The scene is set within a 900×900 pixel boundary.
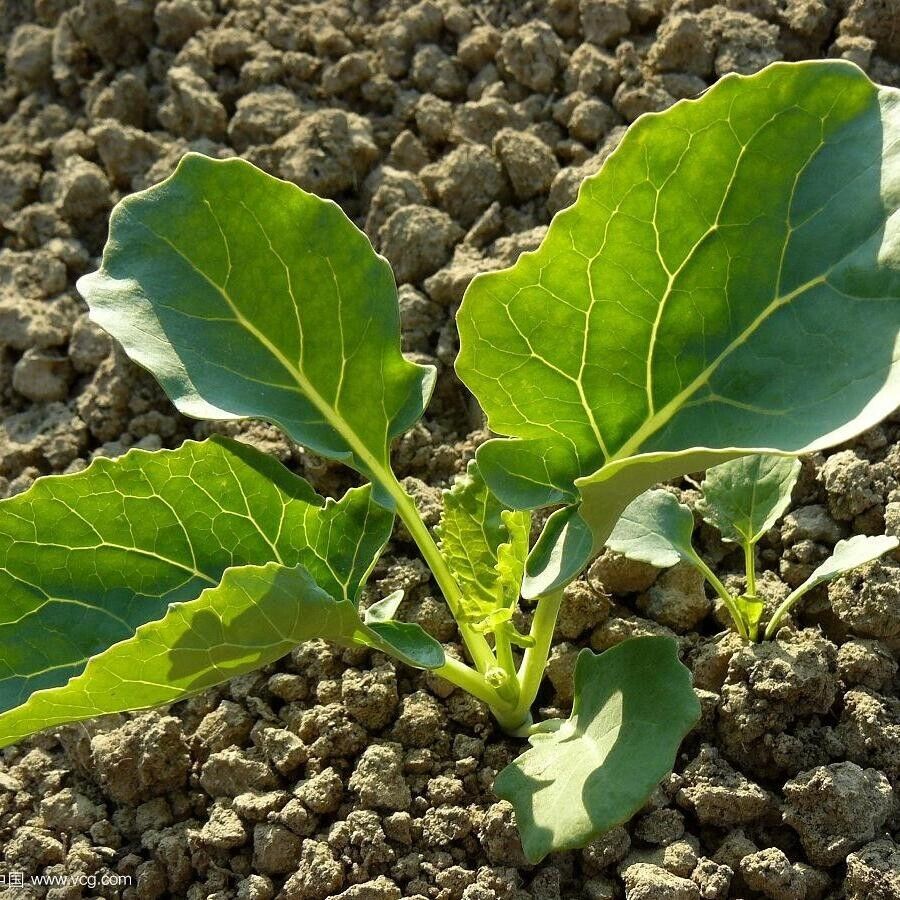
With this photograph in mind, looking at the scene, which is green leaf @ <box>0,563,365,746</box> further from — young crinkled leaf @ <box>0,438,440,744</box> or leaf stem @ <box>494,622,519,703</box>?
leaf stem @ <box>494,622,519,703</box>

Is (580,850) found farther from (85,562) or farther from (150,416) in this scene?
(150,416)

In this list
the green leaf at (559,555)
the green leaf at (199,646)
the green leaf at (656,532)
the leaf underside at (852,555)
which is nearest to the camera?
the green leaf at (199,646)

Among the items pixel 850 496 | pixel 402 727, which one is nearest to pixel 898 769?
pixel 850 496

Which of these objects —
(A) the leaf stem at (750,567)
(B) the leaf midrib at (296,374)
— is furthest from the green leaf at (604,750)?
(B) the leaf midrib at (296,374)

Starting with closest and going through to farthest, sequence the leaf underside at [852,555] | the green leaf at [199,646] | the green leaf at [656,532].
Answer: the green leaf at [199,646]
the leaf underside at [852,555]
the green leaf at [656,532]

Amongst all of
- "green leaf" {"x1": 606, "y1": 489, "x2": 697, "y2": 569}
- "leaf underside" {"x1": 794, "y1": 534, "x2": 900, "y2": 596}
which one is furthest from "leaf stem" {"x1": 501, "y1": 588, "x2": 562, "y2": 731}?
"leaf underside" {"x1": 794, "y1": 534, "x2": 900, "y2": 596}

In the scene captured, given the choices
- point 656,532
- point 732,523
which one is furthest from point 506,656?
point 732,523

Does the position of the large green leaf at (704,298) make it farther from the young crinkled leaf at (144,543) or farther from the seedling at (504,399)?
the young crinkled leaf at (144,543)

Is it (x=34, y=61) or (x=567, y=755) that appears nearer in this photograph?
(x=567, y=755)
